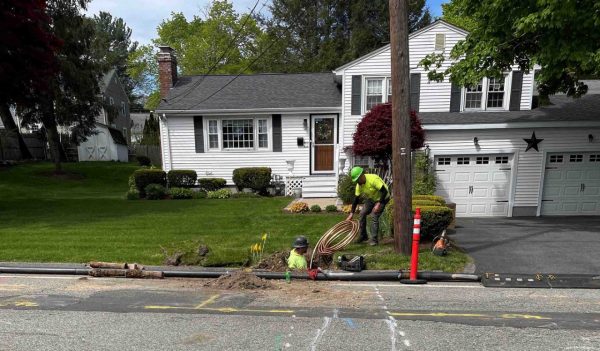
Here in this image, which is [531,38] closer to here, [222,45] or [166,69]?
[166,69]

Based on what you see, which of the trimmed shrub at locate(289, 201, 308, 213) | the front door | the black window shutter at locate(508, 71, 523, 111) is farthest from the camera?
the front door

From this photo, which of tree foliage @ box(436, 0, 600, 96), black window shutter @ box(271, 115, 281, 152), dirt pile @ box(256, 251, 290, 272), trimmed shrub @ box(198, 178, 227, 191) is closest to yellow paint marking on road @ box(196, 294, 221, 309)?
dirt pile @ box(256, 251, 290, 272)

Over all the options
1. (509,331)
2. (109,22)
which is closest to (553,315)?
(509,331)

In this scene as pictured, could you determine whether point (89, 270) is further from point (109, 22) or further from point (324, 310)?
point (109, 22)

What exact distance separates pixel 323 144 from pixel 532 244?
9121 mm

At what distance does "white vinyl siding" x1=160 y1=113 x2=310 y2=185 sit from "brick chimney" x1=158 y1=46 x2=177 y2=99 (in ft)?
7.28

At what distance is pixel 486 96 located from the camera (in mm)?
13914

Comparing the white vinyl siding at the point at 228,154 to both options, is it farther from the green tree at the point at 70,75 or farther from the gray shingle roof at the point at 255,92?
the green tree at the point at 70,75

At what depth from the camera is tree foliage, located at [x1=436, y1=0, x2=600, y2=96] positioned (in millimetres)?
7430

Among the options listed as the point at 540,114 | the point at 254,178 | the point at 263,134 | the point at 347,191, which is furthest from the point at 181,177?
the point at 540,114

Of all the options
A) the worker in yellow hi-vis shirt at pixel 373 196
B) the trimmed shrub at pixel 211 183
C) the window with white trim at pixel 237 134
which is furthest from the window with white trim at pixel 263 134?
the worker in yellow hi-vis shirt at pixel 373 196

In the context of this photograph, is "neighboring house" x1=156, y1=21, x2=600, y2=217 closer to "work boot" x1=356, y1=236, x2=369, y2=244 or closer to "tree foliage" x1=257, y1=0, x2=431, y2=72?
"work boot" x1=356, y1=236, x2=369, y2=244

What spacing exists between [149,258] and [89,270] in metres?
1.04

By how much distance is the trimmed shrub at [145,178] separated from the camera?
1496cm
